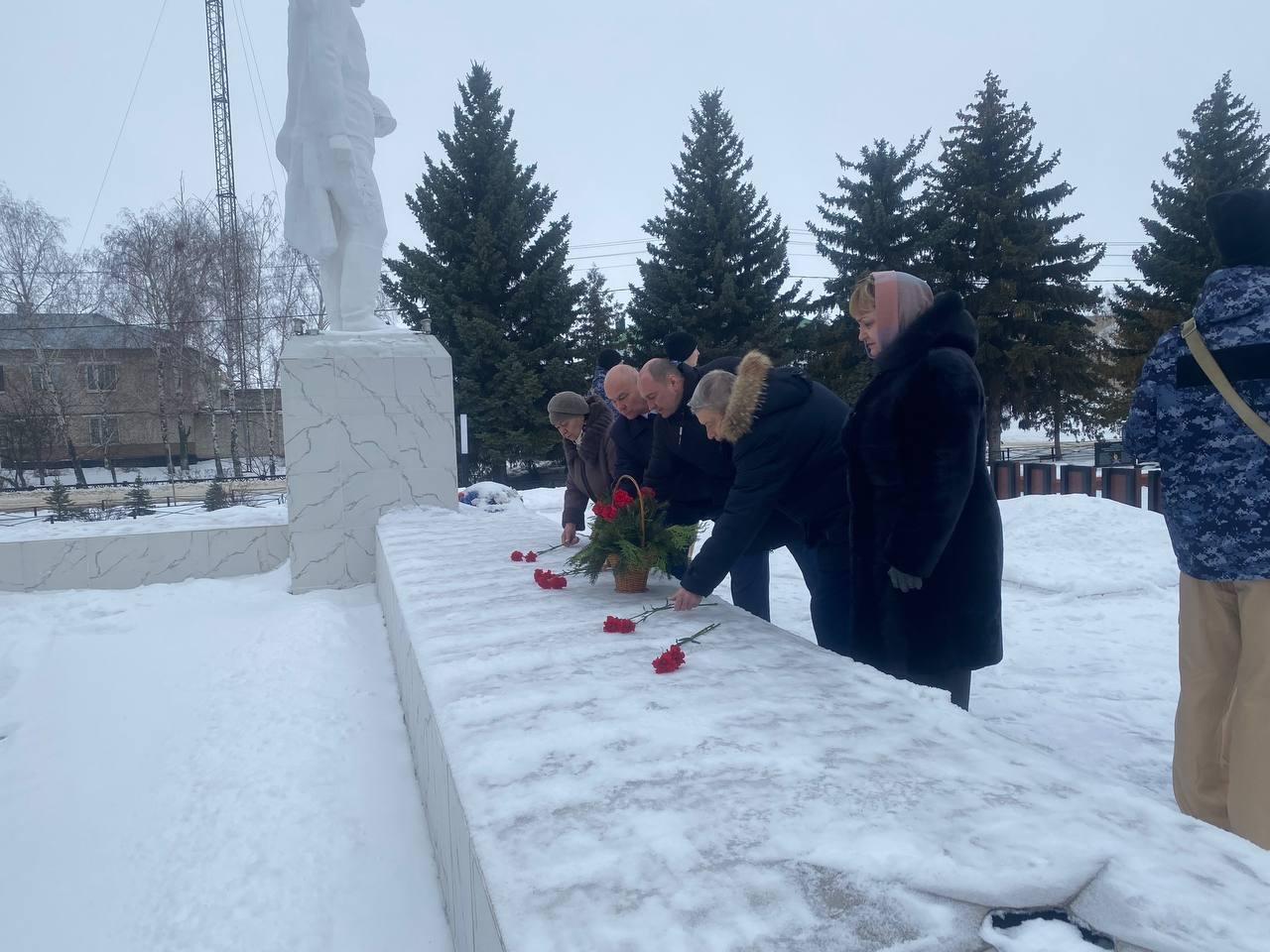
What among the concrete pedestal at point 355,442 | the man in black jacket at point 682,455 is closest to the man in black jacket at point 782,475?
the man in black jacket at point 682,455

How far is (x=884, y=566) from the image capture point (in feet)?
8.02

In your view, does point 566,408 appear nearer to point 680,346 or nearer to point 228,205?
point 680,346

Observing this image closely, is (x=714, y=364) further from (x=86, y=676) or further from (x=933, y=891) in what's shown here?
(x=86, y=676)

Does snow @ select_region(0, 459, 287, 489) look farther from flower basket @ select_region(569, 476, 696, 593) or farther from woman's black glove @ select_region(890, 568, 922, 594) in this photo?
woman's black glove @ select_region(890, 568, 922, 594)

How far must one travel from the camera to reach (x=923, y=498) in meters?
2.25

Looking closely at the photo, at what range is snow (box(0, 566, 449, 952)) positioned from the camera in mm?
1941

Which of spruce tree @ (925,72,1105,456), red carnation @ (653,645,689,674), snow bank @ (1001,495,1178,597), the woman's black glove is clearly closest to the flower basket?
red carnation @ (653,645,689,674)

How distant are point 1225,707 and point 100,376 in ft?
112

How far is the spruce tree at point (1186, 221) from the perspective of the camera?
66.8 ft

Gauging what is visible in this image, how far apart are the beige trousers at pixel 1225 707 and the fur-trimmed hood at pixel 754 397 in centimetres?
128

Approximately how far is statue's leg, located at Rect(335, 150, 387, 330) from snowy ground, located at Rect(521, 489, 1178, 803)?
11.8ft

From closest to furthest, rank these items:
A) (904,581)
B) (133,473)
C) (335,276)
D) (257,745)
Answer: (904,581) < (257,745) < (335,276) < (133,473)

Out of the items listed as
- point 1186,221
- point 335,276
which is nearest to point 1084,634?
point 335,276

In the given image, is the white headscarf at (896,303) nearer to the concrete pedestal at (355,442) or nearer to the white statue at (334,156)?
the concrete pedestal at (355,442)
